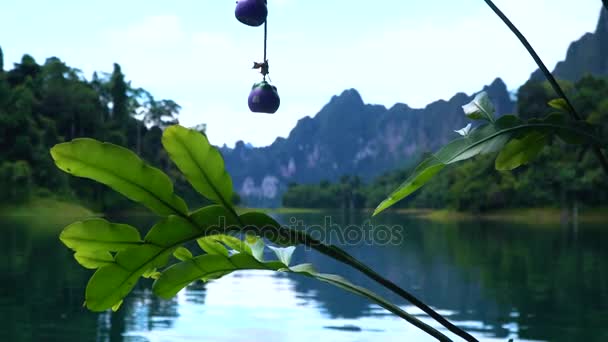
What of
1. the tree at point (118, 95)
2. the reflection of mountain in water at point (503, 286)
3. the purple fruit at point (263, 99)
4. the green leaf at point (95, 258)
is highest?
the tree at point (118, 95)

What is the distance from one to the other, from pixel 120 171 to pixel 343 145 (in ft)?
473

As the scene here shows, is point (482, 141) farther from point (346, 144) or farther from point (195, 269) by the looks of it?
point (346, 144)

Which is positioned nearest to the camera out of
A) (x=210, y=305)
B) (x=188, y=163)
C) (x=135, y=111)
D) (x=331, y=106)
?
(x=188, y=163)

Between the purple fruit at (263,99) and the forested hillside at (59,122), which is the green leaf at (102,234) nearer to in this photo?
the purple fruit at (263,99)

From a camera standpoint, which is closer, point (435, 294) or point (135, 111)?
point (435, 294)

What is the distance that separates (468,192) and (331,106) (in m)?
102

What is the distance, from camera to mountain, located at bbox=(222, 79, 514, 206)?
431ft

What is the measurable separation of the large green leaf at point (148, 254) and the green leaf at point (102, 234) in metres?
0.02

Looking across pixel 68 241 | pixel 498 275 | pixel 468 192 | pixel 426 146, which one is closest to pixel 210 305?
pixel 498 275

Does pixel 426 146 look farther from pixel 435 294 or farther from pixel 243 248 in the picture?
pixel 243 248

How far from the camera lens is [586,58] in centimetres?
10762

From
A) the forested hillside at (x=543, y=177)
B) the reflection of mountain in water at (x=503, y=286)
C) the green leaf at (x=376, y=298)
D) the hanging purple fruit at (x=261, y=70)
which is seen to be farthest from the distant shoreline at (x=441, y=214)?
the green leaf at (x=376, y=298)

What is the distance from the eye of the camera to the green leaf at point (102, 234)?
36.9 inches

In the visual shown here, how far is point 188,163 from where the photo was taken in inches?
36.0
